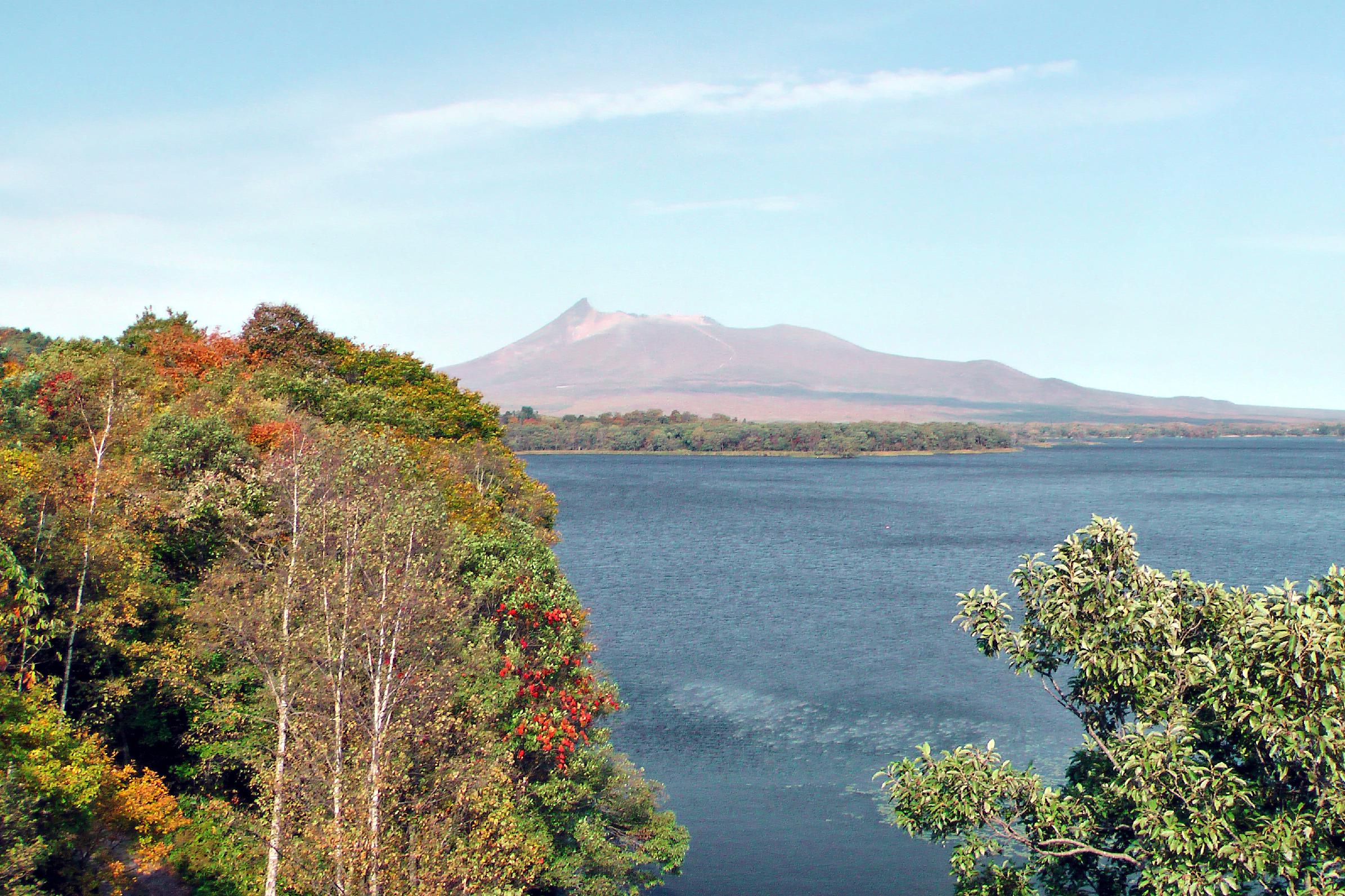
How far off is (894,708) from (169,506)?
33.3m

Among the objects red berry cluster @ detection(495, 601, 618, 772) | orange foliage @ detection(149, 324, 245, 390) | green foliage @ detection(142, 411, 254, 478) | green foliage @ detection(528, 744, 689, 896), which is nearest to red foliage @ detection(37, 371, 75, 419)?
green foliage @ detection(142, 411, 254, 478)

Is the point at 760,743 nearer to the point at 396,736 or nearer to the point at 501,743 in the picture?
the point at 501,743

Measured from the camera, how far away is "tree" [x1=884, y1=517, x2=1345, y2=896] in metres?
14.5

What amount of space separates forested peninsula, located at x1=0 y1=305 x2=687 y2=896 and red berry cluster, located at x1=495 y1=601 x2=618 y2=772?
0.08 meters

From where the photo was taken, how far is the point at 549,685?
28078mm

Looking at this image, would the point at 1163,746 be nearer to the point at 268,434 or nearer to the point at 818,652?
the point at 268,434

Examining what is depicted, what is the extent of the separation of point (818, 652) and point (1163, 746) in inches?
1716

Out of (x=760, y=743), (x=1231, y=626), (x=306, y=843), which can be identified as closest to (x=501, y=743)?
(x=306, y=843)

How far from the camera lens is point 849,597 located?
73.6 metres

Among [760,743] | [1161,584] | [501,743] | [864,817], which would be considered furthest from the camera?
[760,743]

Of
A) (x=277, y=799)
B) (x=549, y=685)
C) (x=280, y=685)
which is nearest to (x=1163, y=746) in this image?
(x=549, y=685)

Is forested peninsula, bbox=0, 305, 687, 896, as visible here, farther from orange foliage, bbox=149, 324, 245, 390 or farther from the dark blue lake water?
orange foliage, bbox=149, 324, 245, 390

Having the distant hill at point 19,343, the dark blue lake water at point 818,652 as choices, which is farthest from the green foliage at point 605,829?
the distant hill at point 19,343

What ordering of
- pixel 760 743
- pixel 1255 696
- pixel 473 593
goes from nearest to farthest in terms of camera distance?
pixel 1255 696 → pixel 473 593 → pixel 760 743
